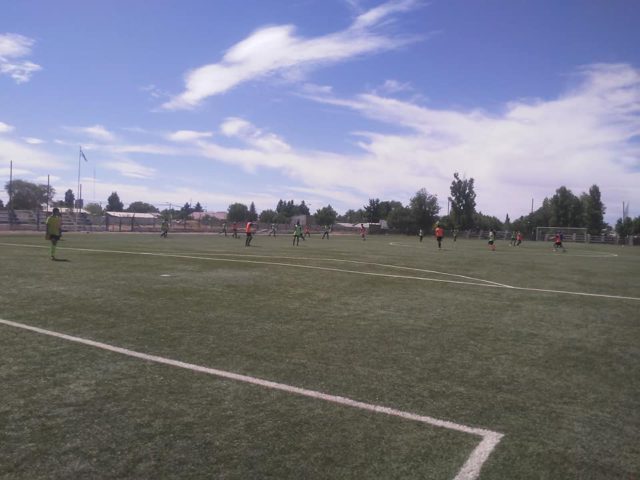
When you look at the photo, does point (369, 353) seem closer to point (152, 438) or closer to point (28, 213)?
point (152, 438)

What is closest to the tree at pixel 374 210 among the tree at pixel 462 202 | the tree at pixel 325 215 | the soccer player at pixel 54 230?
the tree at pixel 325 215

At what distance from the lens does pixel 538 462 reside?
3.60m

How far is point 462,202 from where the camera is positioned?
102 metres

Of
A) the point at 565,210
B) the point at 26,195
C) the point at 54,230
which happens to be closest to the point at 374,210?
the point at 565,210

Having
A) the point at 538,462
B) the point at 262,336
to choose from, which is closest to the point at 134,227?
the point at 262,336

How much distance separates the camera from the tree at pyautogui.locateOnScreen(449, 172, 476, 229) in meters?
101

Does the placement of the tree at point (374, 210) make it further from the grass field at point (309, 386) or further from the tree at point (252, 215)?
the grass field at point (309, 386)

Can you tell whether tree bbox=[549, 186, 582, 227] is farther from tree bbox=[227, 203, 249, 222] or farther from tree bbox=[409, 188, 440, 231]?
tree bbox=[227, 203, 249, 222]

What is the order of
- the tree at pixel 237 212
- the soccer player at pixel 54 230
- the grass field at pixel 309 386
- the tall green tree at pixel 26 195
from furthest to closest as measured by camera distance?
the tree at pixel 237 212, the tall green tree at pixel 26 195, the soccer player at pixel 54 230, the grass field at pixel 309 386

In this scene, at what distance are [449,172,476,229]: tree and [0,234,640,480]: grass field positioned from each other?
93990 millimetres

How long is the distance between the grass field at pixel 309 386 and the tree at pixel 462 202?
308 ft

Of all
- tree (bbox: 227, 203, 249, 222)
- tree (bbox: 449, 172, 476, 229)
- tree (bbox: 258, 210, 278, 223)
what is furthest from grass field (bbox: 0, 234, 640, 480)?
tree (bbox: 258, 210, 278, 223)

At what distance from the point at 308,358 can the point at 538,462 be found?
300 cm

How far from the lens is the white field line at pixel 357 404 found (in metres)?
3.56
